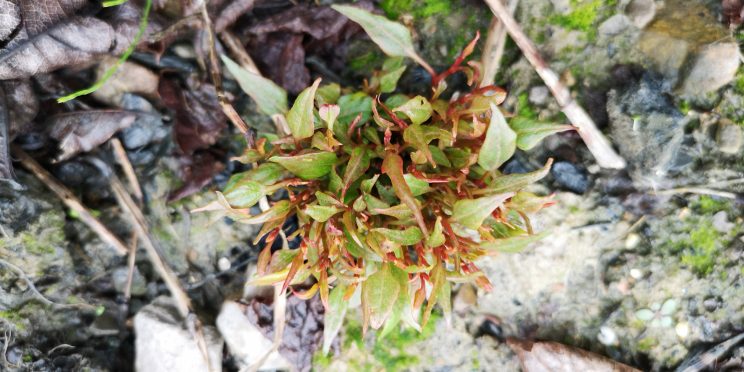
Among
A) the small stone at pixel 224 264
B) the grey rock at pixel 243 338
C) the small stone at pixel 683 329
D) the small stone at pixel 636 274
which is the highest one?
the small stone at pixel 224 264

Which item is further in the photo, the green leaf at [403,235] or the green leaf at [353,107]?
the green leaf at [353,107]

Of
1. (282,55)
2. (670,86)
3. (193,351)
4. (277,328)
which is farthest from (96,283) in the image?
(670,86)

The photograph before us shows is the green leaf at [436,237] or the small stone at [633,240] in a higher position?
the green leaf at [436,237]

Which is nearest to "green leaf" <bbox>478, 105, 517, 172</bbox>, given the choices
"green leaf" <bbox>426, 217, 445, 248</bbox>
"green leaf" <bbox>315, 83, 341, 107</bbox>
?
"green leaf" <bbox>426, 217, 445, 248</bbox>

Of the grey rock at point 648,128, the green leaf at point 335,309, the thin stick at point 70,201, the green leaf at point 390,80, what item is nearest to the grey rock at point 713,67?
the grey rock at point 648,128

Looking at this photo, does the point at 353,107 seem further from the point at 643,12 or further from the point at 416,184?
the point at 643,12

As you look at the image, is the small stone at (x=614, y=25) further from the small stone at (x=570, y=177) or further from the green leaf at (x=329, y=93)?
the green leaf at (x=329, y=93)
